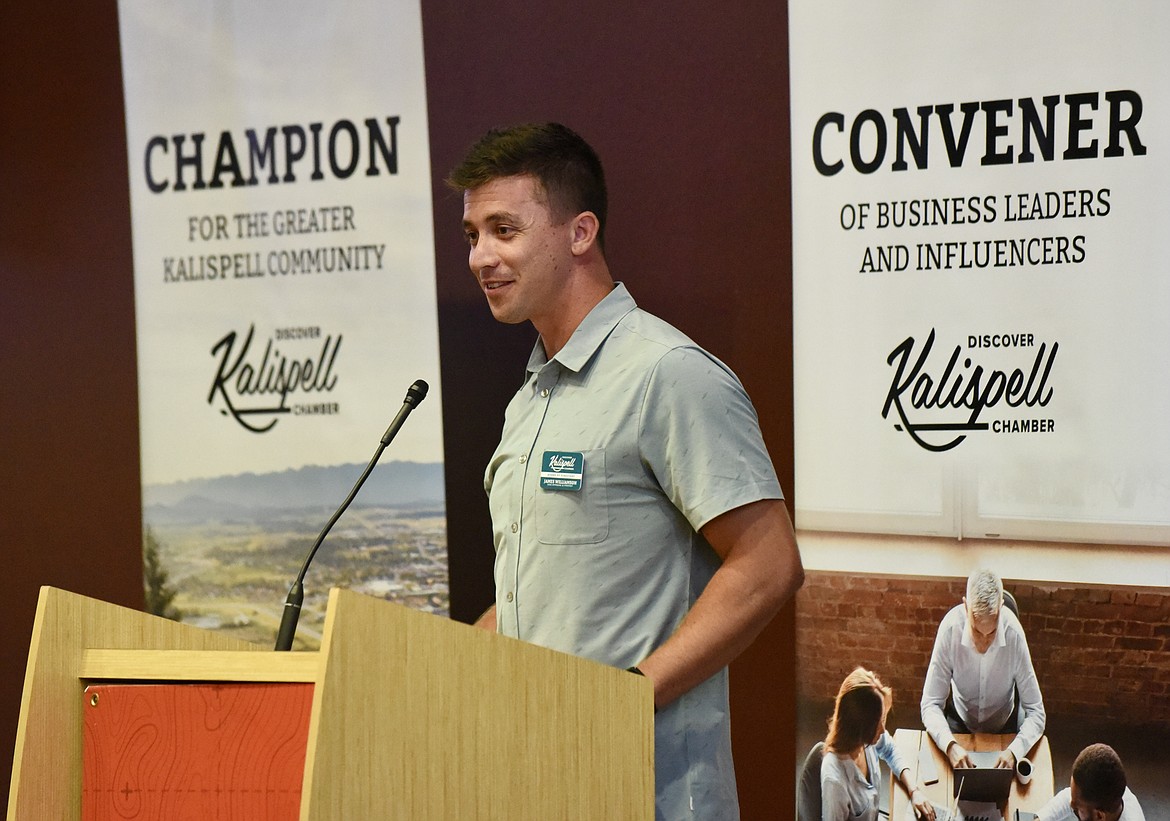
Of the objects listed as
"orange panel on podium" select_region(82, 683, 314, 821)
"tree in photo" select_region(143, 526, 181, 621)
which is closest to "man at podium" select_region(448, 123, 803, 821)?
"orange panel on podium" select_region(82, 683, 314, 821)

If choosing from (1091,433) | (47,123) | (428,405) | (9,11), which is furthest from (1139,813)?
(9,11)

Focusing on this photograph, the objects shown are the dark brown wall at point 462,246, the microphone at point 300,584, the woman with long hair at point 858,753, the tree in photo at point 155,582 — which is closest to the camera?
the microphone at point 300,584

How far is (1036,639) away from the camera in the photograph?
2.56 m

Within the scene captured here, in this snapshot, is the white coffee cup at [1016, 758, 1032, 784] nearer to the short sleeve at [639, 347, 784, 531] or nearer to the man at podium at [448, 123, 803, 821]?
the man at podium at [448, 123, 803, 821]

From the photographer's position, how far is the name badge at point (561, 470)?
5.96 feet

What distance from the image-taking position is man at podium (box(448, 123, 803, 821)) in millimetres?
1728

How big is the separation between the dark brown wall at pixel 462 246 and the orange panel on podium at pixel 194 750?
1677 millimetres

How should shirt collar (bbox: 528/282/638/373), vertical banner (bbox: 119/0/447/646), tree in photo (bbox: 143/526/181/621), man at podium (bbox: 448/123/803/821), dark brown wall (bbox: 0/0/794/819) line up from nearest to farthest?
man at podium (bbox: 448/123/803/821) < shirt collar (bbox: 528/282/638/373) < dark brown wall (bbox: 0/0/794/819) < vertical banner (bbox: 119/0/447/646) < tree in photo (bbox: 143/526/181/621)

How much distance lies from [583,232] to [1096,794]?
1592 mm

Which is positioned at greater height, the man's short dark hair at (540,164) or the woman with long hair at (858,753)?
the man's short dark hair at (540,164)

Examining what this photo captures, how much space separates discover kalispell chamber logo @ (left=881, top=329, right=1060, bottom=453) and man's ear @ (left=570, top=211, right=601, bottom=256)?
92 centimetres

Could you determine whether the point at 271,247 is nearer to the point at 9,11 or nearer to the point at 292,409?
the point at 292,409

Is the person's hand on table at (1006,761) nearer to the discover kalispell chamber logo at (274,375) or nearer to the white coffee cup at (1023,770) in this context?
the white coffee cup at (1023,770)

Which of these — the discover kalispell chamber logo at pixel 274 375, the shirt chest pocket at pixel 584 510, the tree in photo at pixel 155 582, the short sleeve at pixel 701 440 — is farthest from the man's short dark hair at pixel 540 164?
the tree in photo at pixel 155 582
